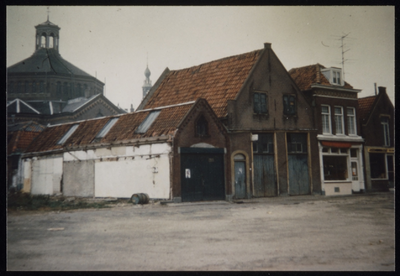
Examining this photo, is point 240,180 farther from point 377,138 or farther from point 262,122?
point 377,138

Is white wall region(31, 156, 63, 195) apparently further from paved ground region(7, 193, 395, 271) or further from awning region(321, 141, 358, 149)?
awning region(321, 141, 358, 149)

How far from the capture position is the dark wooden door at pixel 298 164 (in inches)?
870

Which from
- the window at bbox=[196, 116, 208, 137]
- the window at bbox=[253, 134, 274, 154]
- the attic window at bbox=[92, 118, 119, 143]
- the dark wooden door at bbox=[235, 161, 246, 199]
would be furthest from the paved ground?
the window at bbox=[253, 134, 274, 154]

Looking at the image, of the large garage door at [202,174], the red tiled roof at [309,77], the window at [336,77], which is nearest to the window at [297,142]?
the red tiled roof at [309,77]

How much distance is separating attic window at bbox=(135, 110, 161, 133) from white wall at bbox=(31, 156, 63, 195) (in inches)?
237

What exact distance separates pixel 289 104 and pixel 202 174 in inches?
306

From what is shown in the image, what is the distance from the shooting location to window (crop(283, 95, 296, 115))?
73.5 feet

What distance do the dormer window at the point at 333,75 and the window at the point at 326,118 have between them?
66.8 inches

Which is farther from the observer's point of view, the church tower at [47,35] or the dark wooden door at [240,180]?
the dark wooden door at [240,180]

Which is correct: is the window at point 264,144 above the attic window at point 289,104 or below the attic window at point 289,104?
below

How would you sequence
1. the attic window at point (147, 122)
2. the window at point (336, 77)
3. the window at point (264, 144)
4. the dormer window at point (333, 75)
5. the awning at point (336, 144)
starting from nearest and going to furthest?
the attic window at point (147, 122)
the window at point (264, 144)
the awning at point (336, 144)
the dormer window at point (333, 75)
the window at point (336, 77)

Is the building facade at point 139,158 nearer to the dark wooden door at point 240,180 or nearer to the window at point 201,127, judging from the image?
the window at point 201,127

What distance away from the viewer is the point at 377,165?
85.8ft

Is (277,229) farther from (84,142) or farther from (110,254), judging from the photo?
(84,142)
